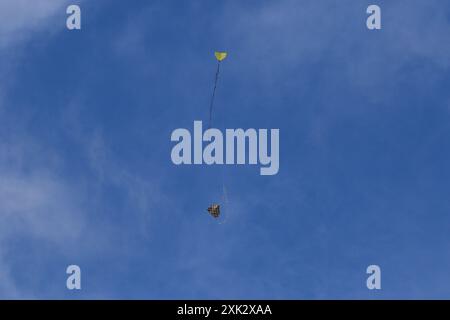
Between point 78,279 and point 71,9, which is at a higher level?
point 71,9

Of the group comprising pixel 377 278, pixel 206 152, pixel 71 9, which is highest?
pixel 71 9
